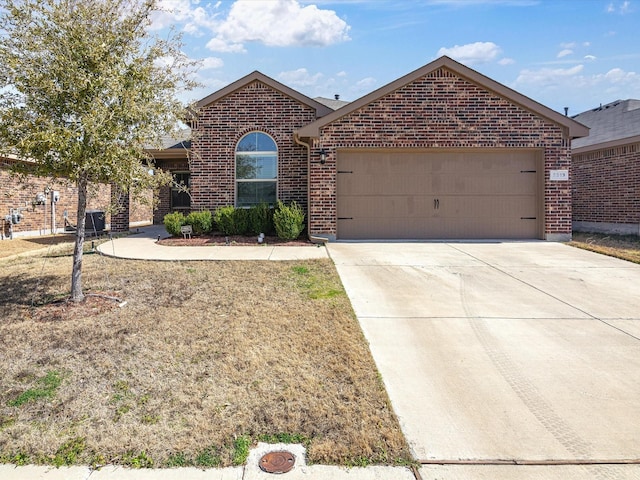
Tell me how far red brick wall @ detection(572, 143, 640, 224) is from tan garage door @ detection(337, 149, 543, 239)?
3.52 meters

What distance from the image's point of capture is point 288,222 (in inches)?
424

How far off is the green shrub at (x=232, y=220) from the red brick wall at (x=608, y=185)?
1112 centimetres

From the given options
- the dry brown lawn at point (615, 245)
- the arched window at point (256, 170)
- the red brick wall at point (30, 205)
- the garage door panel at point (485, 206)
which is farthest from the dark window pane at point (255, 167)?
the dry brown lawn at point (615, 245)

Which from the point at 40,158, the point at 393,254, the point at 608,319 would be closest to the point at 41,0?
the point at 40,158

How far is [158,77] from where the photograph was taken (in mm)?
5668

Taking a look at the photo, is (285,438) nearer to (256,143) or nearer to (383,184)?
(383,184)

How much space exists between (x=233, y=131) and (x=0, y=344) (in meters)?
9.01

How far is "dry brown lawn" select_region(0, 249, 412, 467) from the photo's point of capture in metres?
2.81

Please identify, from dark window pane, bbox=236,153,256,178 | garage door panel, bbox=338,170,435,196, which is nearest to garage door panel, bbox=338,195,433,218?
garage door panel, bbox=338,170,435,196

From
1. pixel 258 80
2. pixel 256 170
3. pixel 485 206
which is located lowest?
pixel 485 206

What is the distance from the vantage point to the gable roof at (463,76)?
10.7m

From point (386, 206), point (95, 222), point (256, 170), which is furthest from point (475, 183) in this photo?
point (95, 222)

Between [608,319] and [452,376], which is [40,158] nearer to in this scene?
[452,376]

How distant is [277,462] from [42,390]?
2188mm
